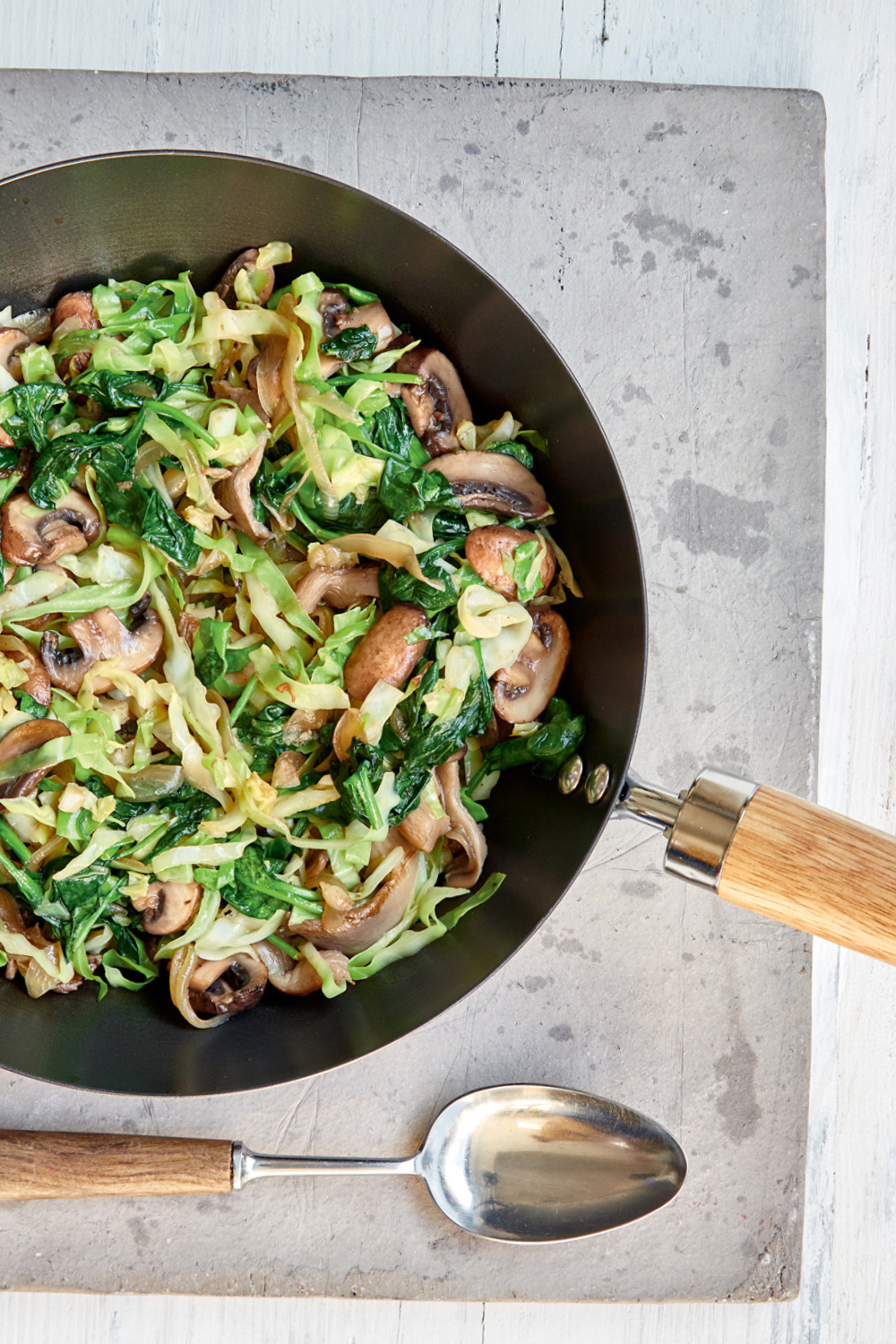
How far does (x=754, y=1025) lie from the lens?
2961 mm

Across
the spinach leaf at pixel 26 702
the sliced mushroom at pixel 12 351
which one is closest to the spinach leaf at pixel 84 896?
the spinach leaf at pixel 26 702

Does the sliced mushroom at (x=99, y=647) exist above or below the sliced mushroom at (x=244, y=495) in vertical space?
below

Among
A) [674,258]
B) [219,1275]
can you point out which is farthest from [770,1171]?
[674,258]

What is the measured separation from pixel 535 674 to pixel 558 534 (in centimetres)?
40

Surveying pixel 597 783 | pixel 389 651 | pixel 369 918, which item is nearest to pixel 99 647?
pixel 389 651

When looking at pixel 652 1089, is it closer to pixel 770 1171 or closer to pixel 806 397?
pixel 770 1171

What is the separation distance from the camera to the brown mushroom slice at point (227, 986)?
2.54 metres

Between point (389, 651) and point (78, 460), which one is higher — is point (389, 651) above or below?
below

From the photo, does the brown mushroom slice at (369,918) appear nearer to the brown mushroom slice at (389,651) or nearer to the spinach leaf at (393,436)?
the brown mushroom slice at (389,651)

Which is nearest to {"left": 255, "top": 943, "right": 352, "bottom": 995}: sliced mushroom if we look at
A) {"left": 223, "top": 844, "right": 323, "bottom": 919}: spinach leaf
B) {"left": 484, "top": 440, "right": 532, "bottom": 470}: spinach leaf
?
{"left": 223, "top": 844, "right": 323, "bottom": 919}: spinach leaf

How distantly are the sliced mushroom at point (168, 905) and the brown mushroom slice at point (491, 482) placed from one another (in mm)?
1230

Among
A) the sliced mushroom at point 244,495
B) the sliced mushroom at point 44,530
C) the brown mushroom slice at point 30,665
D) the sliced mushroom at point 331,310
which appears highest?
the sliced mushroom at point 331,310

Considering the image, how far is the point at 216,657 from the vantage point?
2.44 m

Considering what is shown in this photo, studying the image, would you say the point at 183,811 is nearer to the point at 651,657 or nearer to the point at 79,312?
the point at 79,312
